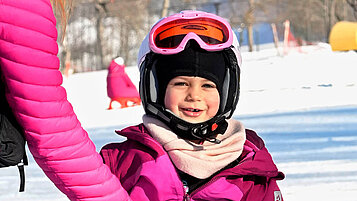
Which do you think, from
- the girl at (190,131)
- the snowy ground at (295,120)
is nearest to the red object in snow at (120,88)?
the snowy ground at (295,120)

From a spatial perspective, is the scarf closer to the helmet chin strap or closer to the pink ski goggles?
the helmet chin strap

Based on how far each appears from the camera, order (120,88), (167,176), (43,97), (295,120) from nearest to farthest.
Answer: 1. (43,97)
2. (167,176)
3. (295,120)
4. (120,88)

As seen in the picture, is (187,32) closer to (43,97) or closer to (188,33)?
(188,33)

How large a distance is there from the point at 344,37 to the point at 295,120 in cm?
1535

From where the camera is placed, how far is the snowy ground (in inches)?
181

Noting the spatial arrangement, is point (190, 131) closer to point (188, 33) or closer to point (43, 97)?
point (188, 33)

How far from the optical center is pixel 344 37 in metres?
23.2

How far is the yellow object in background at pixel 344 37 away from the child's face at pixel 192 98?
20.8m

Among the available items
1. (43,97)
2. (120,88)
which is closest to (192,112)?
(43,97)

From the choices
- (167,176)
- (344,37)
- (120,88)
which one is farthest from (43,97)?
(344,37)

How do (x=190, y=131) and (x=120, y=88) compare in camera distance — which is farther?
(x=120, y=88)

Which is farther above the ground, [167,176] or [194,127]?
[194,127]

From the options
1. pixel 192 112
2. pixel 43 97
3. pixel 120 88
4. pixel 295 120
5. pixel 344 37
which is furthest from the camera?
pixel 344 37

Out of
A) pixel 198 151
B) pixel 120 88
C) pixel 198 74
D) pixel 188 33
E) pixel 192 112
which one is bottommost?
pixel 120 88
